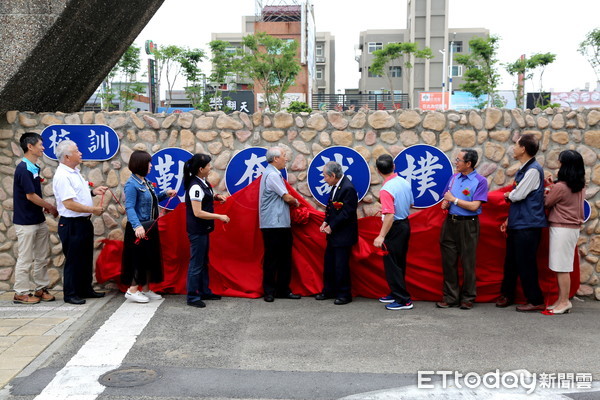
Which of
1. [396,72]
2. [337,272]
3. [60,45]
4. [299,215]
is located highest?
[396,72]

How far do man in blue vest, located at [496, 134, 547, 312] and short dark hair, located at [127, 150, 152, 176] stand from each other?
13.9 ft

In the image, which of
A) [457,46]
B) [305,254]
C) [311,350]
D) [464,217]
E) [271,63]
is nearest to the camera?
[311,350]

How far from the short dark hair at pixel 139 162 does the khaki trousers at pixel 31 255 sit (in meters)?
1.43

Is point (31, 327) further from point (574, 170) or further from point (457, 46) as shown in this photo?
point (457, 46)

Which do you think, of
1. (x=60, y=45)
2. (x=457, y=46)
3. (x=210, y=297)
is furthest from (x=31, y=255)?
(x=457, y=46)

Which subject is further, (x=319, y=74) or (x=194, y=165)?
(x=319, y=74)

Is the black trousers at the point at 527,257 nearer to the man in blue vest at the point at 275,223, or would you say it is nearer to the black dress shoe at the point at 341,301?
the black dress shoe at the point at 341,301

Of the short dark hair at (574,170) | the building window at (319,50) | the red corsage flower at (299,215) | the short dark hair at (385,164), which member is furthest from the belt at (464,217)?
the building window at (319,50)

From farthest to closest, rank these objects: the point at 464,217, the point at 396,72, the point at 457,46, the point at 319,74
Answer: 1. the point at 319,74
2. the point at 396,72
3. the point at 457,46
4. the point at 464,217

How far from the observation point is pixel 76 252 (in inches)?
243

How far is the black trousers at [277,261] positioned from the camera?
6.41m

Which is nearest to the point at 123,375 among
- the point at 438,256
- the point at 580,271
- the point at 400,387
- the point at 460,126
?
the point at 400,387

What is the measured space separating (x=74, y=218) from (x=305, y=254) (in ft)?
9.34

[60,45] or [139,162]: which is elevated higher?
[60,45]
